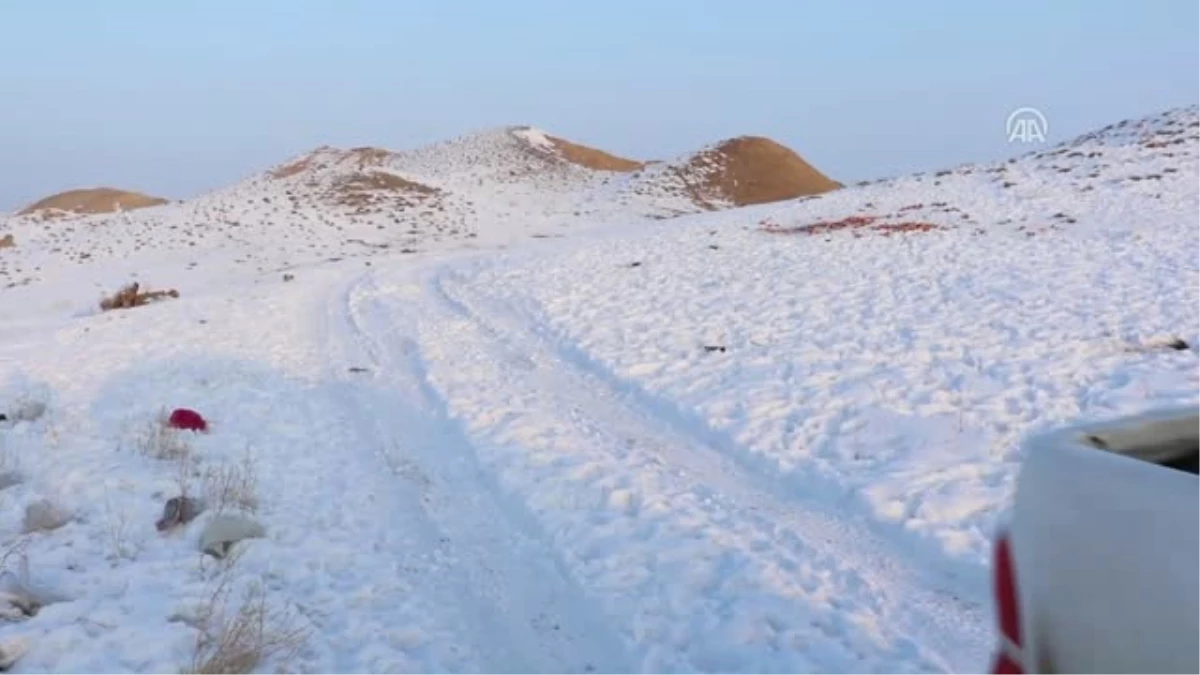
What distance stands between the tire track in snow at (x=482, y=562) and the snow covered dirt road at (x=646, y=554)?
0.05 ft

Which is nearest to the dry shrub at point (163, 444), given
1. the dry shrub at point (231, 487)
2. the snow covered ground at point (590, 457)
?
the snow covered ground at point (590, 457)

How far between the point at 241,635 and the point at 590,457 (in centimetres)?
374

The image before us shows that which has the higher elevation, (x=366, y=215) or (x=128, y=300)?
(x=366, y=215)

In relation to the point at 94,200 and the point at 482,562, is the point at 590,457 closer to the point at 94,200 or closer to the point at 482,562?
the point at 482,562

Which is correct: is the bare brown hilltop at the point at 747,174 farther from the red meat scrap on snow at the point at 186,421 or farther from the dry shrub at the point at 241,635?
the dry shrub at the point at 241,635

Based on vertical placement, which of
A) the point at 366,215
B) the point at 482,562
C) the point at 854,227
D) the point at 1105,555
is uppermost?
the point at 1105,555

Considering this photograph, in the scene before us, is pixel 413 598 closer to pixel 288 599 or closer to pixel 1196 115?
pixel 288 599

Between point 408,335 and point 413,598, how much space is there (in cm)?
880

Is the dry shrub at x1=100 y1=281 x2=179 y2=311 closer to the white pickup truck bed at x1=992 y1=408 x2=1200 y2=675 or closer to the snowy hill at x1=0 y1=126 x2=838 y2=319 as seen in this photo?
the snowy hill at x1=0 y1=126 x2=838 y2=319

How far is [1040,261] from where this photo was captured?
16281 millimetres

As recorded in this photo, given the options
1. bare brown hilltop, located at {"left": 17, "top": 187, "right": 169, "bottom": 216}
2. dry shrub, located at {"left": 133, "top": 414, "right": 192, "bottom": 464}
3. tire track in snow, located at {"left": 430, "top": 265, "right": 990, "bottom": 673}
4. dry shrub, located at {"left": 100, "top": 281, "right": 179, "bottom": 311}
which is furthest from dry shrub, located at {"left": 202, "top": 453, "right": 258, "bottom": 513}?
bare brown hilltop, located at {"left": 17, "top": 187, "right": 169, "bottom": 216}

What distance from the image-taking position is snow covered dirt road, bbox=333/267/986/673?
16.4 ft

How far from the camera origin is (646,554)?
617 centimetres

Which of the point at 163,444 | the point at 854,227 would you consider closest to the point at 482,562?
the point at 163,444
